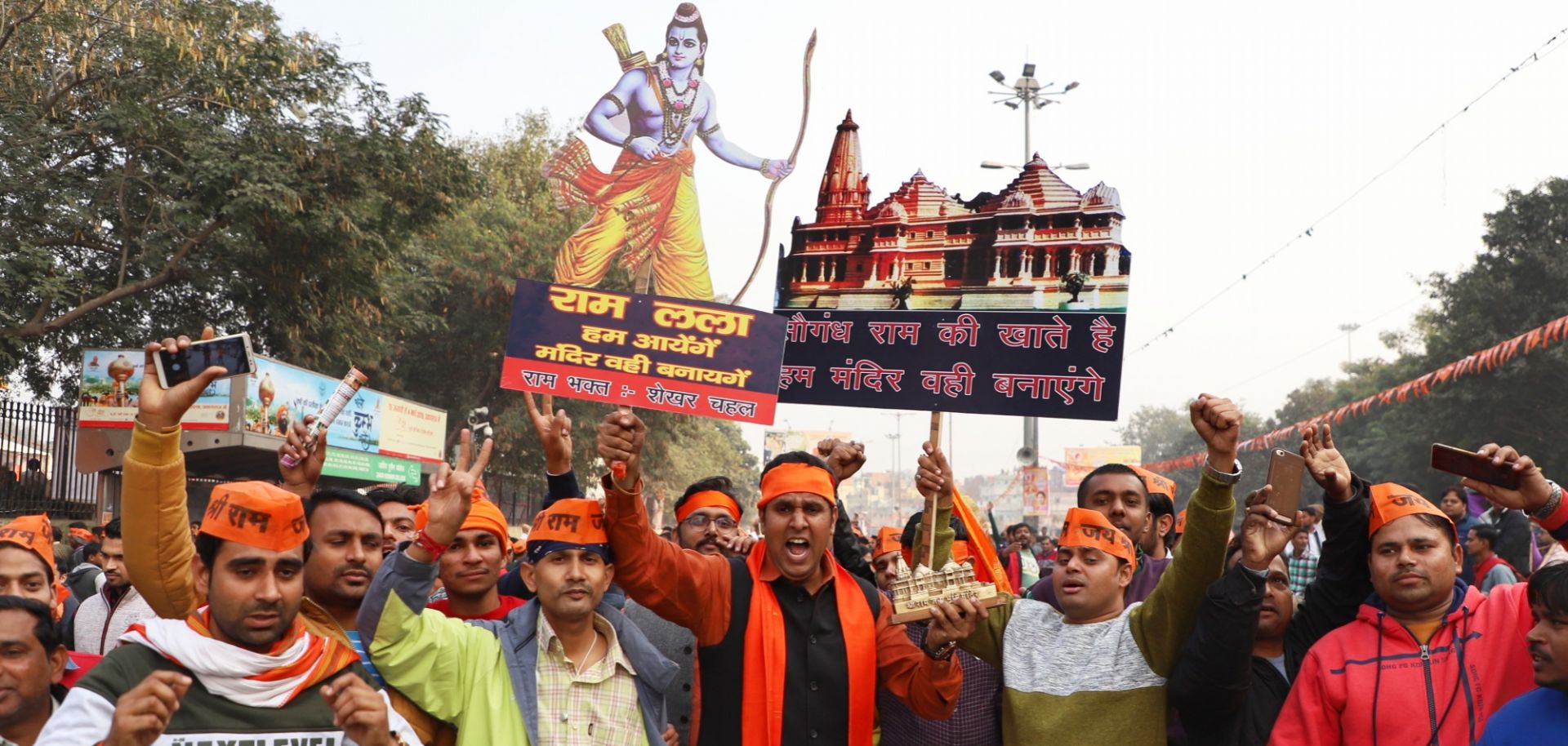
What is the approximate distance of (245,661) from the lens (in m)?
2.98

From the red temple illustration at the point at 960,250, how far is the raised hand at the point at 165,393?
3920 mm

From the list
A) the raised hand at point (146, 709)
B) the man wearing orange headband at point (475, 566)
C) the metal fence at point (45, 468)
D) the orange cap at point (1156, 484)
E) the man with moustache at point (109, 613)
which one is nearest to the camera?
the raised hand at point (146, 709)

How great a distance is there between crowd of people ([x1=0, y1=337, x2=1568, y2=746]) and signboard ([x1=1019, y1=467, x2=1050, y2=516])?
1604cm

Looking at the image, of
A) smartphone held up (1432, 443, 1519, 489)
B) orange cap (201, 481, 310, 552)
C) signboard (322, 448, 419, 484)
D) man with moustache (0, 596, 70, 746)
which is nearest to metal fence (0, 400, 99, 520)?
signboard (322, 448, 419, 484)

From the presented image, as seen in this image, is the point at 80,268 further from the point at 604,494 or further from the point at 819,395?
the point at 604,494

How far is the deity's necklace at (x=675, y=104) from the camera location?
9.40m

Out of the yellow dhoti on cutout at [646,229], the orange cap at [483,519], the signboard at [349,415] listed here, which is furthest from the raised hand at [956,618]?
the signboard at [349,415]

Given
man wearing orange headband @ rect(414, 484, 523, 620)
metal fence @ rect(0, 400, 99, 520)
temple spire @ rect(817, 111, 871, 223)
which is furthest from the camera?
metal fence @ rect(0, 400, 99, 520)

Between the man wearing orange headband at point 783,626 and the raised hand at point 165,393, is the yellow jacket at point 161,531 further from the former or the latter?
the man wearing orange headband at point 783,626

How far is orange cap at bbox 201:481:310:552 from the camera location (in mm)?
3115

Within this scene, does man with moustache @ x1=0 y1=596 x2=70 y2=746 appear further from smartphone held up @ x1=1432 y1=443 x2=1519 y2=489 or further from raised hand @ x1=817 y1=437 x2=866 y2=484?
smartphone held up @ x1=1432 y1=443 x2=1519 y2=489

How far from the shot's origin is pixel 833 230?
286 inches

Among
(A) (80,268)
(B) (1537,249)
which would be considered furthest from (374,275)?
(B) (1537,249)

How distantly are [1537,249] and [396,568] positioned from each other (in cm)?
3018
